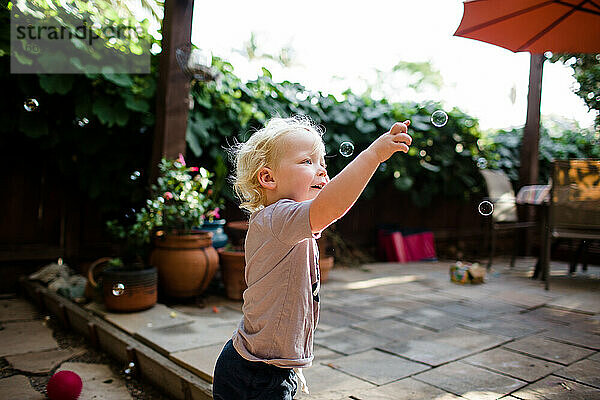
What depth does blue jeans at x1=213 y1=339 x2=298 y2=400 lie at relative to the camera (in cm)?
108

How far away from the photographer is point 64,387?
1820mm

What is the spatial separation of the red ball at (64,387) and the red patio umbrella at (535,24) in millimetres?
2993

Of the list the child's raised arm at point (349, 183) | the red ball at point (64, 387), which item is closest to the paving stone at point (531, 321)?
the child's raised arm at point (349, 183)

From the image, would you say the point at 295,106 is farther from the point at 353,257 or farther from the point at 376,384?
the point at 376,384

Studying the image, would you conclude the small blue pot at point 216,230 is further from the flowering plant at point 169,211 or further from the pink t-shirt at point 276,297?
the pink t-shirt at point 276,297

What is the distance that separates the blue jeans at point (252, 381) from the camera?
108 centimetres

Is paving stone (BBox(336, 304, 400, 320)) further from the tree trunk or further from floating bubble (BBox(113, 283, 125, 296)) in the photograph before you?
the tree trunk

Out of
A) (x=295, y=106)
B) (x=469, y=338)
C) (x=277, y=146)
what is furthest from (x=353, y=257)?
(x=277, y=146)

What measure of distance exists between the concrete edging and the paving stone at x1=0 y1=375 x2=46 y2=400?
408mm

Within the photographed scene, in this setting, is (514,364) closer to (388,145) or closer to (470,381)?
(470,381)

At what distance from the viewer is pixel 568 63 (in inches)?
132

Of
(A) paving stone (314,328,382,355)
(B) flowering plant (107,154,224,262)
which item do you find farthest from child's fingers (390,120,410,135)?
(B) flowering plant (107,154,224,262)

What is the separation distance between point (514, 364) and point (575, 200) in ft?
6.63

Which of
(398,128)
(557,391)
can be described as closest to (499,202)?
(557,391)
